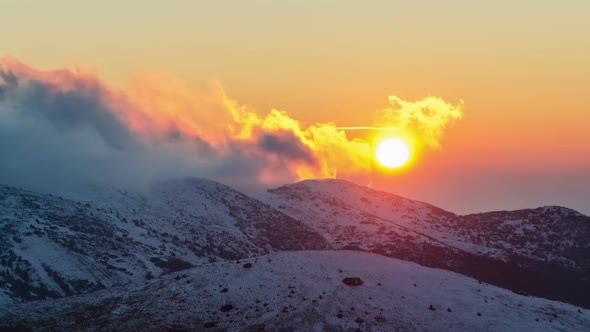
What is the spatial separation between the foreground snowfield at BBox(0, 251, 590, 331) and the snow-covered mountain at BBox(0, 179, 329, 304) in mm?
48172

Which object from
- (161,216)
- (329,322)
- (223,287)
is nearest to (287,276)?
(223,287)

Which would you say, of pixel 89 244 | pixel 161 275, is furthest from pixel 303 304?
pixel 89 244

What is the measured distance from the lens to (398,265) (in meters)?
72.6

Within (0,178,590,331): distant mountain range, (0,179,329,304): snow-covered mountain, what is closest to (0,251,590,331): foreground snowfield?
(0,178,590,331): distant mountain range

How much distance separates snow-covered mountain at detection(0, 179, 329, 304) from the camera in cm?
11425

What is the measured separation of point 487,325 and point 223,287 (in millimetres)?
27224

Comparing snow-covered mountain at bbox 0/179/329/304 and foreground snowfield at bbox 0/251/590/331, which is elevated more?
snow-covered mountain at bbox 0/179/329/304

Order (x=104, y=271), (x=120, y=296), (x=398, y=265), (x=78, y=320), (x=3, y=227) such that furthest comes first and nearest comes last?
(x=3, y=227), (x=104, y=271), (x=398, y=265), (x=120, y=296), (x=78, y=320)

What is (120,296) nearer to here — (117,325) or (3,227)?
(117,325)

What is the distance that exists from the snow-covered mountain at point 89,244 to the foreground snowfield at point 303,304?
48.2 metres

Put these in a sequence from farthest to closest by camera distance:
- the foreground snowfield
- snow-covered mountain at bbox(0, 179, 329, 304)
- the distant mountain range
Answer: snow-covered mountain at bbox(0, 179, 329, 304), the distant mountain range, the foreground snowfield

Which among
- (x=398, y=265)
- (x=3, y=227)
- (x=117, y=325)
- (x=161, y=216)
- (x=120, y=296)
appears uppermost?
(x=161, y=216)

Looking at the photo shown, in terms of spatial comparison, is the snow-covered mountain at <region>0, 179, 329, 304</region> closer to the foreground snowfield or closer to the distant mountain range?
the distant mountain range

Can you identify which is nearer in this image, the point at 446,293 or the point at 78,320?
the point at 78,320
